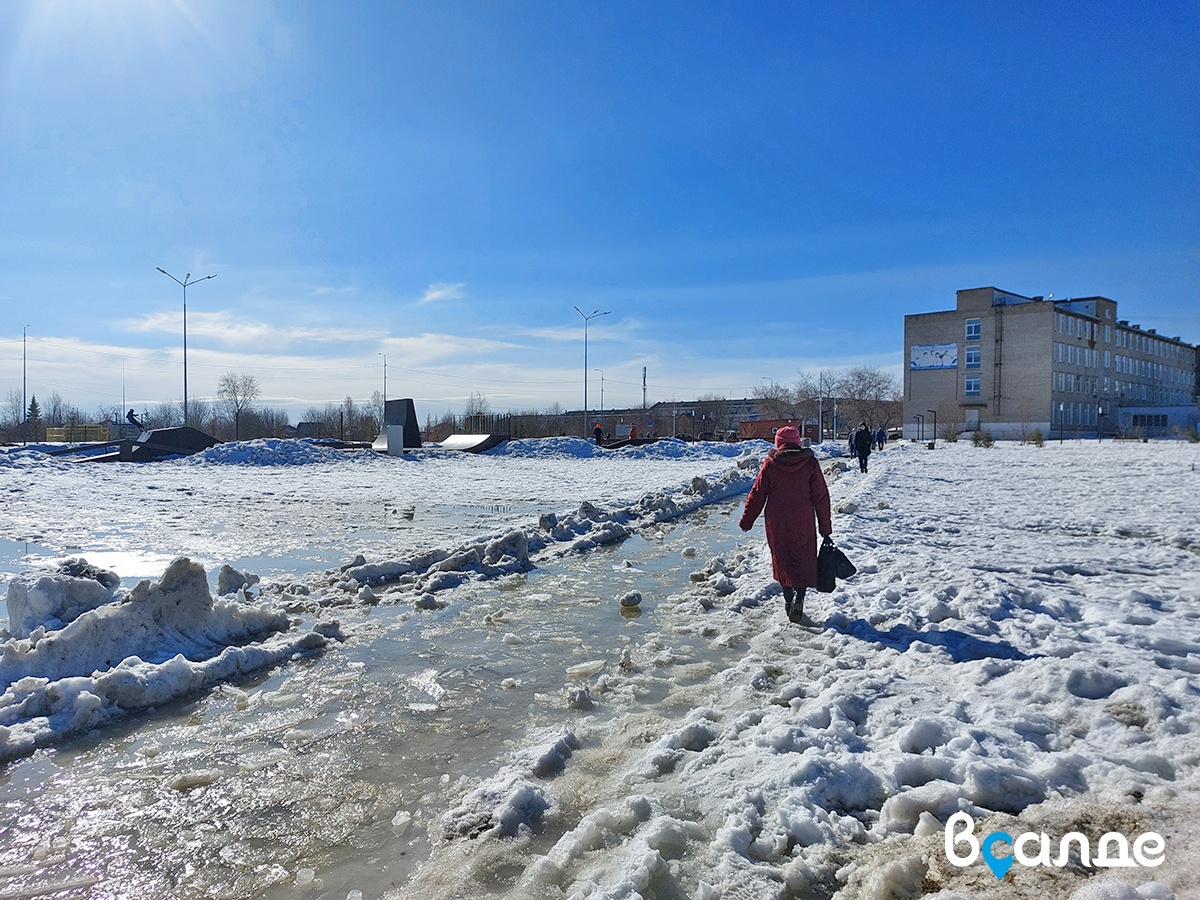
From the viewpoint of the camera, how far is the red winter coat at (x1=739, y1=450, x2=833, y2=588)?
627 centimetres

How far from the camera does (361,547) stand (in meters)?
10.8

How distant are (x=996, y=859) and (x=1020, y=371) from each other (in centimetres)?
7827

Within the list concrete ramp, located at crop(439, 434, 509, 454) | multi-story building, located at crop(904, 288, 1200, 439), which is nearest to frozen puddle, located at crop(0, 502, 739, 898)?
concrete ramp, located at crop(439, 434, 509, 454)

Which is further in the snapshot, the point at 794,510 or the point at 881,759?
the point at 794,510

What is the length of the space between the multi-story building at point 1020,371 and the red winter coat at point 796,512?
67.9 m

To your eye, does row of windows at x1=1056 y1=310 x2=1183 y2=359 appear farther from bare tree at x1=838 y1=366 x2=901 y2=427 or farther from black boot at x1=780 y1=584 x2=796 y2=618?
black boot at x1=780 y1=584 x2=796 y2=618

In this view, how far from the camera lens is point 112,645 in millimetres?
5164

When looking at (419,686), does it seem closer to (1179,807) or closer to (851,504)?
(1179,807)

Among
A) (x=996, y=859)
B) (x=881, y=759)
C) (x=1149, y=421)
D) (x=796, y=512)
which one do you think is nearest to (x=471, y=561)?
(x=796, y=512)

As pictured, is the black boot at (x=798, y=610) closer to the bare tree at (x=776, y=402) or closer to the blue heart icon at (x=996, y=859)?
the blue heart icon at (x=996, y=859)

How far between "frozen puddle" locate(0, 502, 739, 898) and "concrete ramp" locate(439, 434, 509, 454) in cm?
3762

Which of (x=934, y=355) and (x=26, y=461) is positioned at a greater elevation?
(x=934, y=355)

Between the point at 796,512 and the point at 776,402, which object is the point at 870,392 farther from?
the point at 796,512

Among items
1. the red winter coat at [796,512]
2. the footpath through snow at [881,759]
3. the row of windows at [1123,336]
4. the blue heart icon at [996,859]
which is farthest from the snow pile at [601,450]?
the row of windows at [1123,336]
